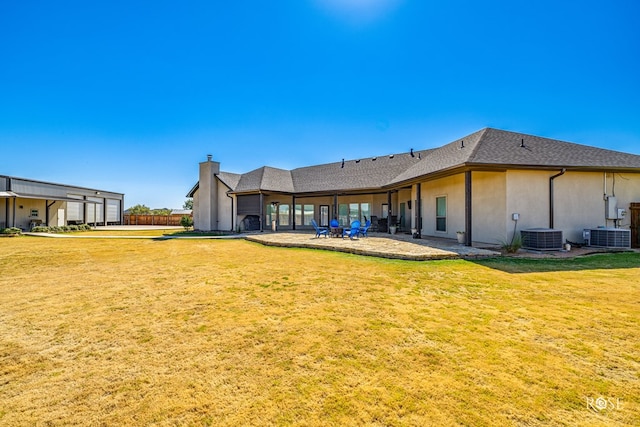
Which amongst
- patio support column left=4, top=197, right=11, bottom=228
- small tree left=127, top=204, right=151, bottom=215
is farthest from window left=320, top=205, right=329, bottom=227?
small tree left=127, top=204, right=151, bottom=215

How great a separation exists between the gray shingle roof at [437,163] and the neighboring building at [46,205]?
1702 centimetres

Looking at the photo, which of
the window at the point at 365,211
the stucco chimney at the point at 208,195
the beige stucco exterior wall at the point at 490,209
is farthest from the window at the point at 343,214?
the stucco chimney at the point at 208,195

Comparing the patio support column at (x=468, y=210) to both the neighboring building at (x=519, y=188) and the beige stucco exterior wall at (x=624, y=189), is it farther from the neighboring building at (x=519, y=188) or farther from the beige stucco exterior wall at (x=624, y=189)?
the beige stucco exterior wall at (x=624, y=189)

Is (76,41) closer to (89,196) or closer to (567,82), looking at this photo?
(567,82)

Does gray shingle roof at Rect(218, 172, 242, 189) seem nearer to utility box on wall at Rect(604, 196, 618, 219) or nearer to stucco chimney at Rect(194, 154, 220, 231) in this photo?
stucco chimney at Rect(194, 154, 220, 231)

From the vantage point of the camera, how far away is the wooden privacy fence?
123 feet

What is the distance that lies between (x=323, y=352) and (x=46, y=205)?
112 ft

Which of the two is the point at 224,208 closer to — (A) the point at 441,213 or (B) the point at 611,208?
(A) the point at 441,213

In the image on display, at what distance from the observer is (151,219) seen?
125 feet

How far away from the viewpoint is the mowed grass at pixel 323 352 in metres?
2.06

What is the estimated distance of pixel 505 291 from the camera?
516 centimetres

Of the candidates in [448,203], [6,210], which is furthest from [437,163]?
[6,210]

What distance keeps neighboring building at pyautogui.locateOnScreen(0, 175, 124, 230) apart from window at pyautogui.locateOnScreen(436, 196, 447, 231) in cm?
3071

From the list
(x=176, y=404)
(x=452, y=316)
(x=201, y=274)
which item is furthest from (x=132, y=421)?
(x=201, y=274)
